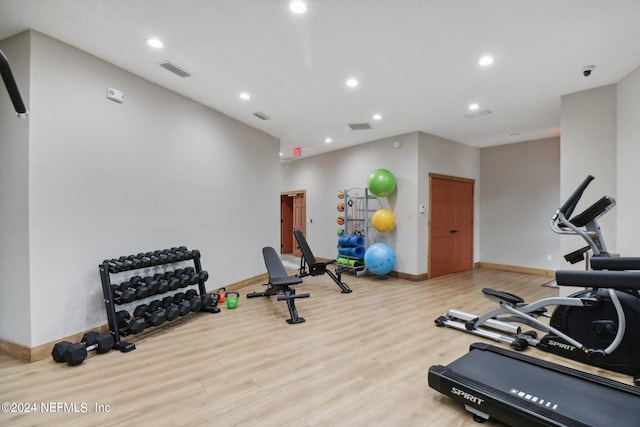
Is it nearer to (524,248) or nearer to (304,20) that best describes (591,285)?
(304,20)

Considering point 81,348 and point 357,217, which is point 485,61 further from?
point 81,348

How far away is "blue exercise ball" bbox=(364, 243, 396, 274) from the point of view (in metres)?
5.83

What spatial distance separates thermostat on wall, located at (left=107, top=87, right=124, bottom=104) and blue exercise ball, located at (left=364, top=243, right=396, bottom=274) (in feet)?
15.1

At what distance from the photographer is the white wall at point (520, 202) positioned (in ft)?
21.0

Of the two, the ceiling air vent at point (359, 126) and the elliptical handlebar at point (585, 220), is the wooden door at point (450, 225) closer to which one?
the ceiling air vent at point (359, 126)

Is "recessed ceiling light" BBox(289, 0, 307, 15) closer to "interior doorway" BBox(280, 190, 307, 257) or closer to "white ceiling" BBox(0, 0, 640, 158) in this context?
"white ceiling" BBox(0, 0, 640, 158)

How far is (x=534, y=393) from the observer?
194cm

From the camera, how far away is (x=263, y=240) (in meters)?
5.98

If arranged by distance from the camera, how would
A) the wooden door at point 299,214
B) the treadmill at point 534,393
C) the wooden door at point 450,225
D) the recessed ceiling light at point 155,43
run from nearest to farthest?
the treadmill at point 534,393
the recessed ceiling light at point 155,43
the wooden door at point 450,225
the wooden door at point 299,214

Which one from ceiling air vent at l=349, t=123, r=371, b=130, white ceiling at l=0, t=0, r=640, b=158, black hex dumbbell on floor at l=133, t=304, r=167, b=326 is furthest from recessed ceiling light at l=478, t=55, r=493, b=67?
black hex dumbbell on floor at l=133, t=304, r=167, b=326

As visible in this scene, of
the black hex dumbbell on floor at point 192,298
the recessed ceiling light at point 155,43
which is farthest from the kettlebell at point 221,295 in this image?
the recessed ceiling light at point 155,43

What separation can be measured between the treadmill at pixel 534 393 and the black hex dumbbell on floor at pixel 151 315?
2721mm

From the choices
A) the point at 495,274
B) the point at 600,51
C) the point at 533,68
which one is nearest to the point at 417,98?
the point at 533,68

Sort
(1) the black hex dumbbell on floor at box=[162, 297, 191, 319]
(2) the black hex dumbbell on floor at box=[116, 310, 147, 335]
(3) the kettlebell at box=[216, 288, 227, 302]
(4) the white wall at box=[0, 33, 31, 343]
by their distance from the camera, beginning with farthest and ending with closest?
1. (3) the kettlebell at box=[216, 288, 227, 302]
2. (1) the black hex dumbbell on floor at box=[162, 297, 191, 319]
3. (2) the black hex dumbbell on floor at box=[116, 310, 147, 335]
4. (4) the white wall at box=[0, 33, 31, 343]
